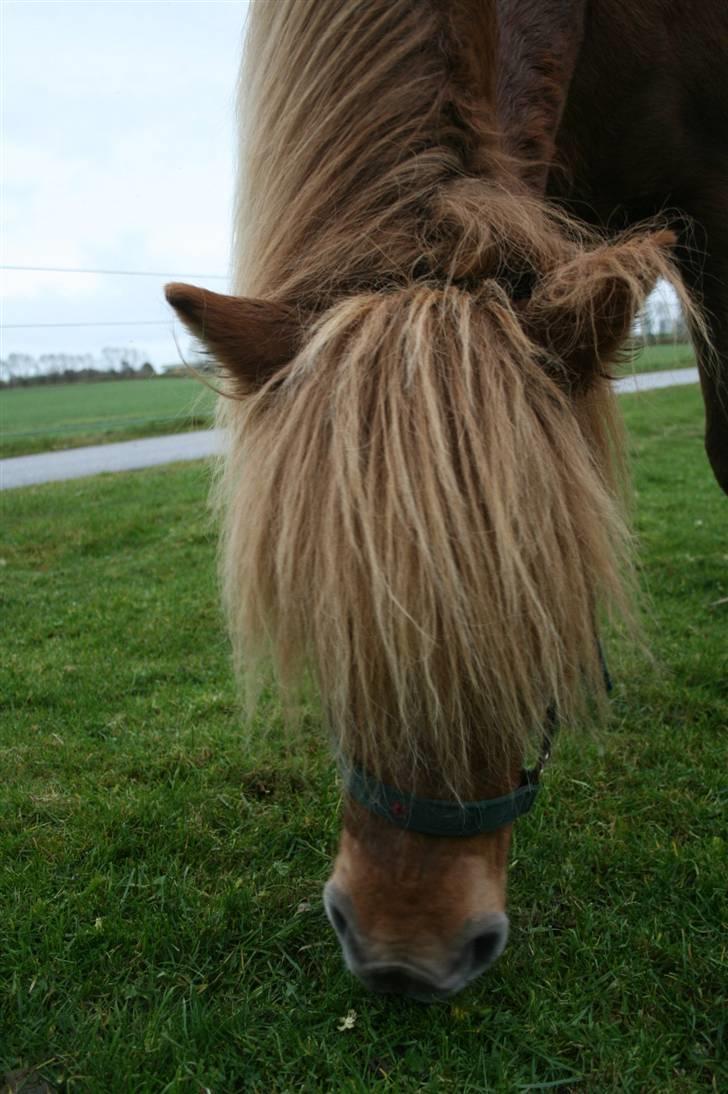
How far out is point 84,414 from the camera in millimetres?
21766

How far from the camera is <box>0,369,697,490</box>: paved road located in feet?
35.4

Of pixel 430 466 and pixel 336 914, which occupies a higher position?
pixel 430 466

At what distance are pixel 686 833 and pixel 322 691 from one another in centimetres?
168

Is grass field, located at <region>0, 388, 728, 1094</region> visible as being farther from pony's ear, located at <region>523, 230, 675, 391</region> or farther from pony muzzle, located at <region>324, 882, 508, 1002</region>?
pony's ear, located at <region>523, 230, 675, 391</region>

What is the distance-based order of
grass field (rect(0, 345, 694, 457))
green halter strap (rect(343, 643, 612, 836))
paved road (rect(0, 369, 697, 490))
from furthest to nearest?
grass field (rect(0, 345, 694, 457))
paved road (rect(0, 369, 697, 490))
green halter strap (rect(343, 643, 612, 836))

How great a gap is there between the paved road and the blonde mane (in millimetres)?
8026

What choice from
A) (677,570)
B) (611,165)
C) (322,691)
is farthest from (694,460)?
(322,691)

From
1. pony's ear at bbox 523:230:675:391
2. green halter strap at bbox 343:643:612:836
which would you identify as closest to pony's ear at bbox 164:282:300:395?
pony's ear at bbox 523:230:675:391

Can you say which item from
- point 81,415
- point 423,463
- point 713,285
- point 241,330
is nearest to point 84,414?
point 81,415

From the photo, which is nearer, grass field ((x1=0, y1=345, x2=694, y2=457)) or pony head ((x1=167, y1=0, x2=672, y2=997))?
pony head ((x1=167, y1=0, x2=672, y2=997))

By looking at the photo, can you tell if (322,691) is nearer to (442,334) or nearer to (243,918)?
(442,334)

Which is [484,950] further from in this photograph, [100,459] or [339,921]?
[100,459]

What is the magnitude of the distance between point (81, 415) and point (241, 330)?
21264 millimetres

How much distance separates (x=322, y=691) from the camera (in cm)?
150
